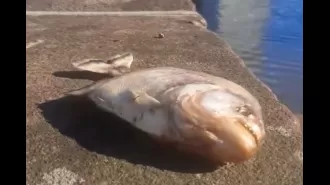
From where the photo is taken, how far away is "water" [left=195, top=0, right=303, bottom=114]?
5051 millimetres

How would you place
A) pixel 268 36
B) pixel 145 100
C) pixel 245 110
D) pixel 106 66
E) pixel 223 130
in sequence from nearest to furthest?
pixel 223 130 < pixel 245 110 < pixel 145 100 < pixel 106 66 < pixel 268 36

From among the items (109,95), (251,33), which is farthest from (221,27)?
(109,95)

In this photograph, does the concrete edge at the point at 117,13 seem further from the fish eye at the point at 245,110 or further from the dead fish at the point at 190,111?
the fish eye at the point at 245,110

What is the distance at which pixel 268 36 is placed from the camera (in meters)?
7.13

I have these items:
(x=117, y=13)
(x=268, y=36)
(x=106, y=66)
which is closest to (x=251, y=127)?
(x=106, y=66)

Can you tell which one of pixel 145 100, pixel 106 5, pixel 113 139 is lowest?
pixel 106 5

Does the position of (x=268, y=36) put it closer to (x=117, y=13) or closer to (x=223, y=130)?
(x=117, y=13)

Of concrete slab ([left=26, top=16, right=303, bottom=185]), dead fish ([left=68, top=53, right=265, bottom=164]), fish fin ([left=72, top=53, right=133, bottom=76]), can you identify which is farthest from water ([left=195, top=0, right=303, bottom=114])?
dead fish ([left=68, top=53, right=265, bottom=164])

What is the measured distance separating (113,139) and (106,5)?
4.60 meters

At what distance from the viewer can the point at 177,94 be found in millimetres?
2396

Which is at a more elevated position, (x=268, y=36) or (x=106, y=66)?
(x=106, y=66)

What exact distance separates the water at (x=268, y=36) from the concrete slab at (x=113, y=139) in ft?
3.16

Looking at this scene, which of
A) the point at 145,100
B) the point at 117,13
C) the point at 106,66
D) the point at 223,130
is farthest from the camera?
the point at 117,13

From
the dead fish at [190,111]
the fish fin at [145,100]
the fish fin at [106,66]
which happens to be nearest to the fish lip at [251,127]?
the dead fish at [190,111]
